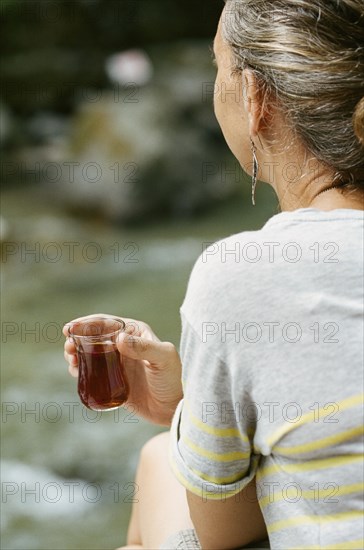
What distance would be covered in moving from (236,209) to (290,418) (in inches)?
173

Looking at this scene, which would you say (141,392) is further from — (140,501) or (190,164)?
(190,164)

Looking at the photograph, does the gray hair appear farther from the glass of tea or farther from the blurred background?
the blurred background

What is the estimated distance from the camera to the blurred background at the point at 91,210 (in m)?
2.68

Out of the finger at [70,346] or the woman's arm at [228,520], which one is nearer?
the woman's arm at [228,520]

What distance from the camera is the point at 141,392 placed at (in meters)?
1.57

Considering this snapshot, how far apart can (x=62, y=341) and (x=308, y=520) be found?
2.77 meters

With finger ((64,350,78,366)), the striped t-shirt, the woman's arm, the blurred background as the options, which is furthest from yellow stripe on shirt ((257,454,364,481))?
the blurred background

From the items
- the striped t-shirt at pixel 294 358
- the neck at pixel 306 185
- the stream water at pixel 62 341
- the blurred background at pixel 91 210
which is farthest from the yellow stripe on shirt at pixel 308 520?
the blurred background at pixel 91 210

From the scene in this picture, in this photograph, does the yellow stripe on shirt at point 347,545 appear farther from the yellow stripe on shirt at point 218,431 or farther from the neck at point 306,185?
the neck at point 306,185

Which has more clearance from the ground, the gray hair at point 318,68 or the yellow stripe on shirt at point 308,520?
the gray hair at point 318,68

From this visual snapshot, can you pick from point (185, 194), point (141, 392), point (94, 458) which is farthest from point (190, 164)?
point (141, 392)

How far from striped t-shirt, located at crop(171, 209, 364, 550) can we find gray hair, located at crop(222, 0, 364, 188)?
0.12 m

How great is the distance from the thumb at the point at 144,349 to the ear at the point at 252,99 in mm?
357

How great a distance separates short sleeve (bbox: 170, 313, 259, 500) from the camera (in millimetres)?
1034
